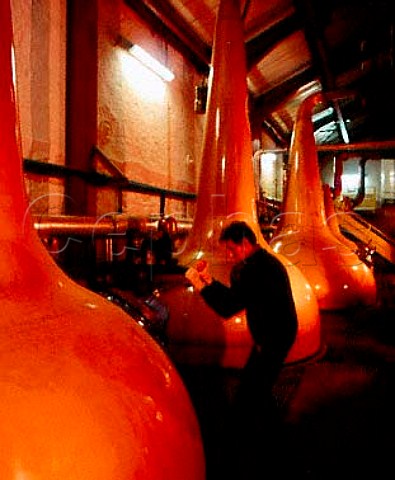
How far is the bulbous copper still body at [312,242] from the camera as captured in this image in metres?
6.97

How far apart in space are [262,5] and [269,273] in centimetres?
835

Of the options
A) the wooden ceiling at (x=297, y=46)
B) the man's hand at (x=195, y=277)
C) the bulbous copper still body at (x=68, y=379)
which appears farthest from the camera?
the wooden ceiling at (x=297, y=46)

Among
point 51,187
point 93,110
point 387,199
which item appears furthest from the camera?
point 387,199

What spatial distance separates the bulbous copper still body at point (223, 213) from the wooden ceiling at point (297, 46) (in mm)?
1635

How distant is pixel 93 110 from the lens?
613 cm

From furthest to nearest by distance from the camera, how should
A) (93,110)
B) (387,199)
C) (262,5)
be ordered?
(387,199), (262,5), (93,110)

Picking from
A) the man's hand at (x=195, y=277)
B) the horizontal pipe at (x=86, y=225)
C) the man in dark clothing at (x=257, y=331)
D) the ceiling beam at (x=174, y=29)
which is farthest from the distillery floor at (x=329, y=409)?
the ceiling beam at (x=174, y=29)

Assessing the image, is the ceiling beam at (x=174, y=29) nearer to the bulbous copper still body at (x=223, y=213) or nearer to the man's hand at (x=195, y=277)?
the bulbous copper still body at (x=223, y=213)

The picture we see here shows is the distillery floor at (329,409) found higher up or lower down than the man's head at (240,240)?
lower down

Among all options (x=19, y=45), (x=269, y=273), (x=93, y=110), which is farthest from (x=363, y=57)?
(x=269, y=273)

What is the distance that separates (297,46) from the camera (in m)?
11.5

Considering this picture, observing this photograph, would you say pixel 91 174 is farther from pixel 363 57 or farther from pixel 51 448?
pixel 363 57

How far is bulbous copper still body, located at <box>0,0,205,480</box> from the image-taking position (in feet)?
4.00

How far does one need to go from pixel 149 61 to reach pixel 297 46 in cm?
564
